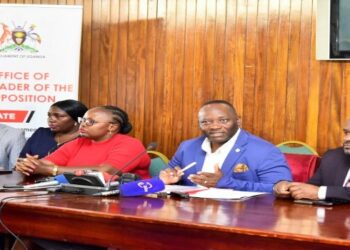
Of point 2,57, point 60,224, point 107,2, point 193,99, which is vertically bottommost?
point 60,224

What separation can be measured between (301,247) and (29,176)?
2.00m

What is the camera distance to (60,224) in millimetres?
2195

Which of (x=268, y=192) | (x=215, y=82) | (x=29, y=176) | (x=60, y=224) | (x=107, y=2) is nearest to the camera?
(x=60, y=224)

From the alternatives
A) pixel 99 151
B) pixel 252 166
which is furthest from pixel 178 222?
pixel 99 151

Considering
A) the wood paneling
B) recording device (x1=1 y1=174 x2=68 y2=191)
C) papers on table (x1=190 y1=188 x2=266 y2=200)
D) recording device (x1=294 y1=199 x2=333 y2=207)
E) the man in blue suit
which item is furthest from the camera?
the wood paneling

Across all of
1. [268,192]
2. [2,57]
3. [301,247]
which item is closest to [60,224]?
[301,247]

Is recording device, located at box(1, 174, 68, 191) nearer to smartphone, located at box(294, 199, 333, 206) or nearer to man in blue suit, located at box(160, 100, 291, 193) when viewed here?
man in blue suit, located at box(160, 100, 291, 193)

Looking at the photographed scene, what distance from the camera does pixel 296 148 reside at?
14.2ft

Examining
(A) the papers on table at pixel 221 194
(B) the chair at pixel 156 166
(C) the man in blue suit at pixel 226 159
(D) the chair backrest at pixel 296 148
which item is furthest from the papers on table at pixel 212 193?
(D) the chair backrest at pixel 296 148

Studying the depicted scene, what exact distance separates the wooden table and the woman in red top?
848mm

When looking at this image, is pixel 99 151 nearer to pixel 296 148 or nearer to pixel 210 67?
pixel 296 148

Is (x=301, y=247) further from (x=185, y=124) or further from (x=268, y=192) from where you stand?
(x=185, y=124)

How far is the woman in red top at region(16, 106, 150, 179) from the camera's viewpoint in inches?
132

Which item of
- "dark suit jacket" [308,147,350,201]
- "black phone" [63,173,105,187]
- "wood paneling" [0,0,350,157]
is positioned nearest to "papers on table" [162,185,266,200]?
"black phone" [63,173,105,187]
